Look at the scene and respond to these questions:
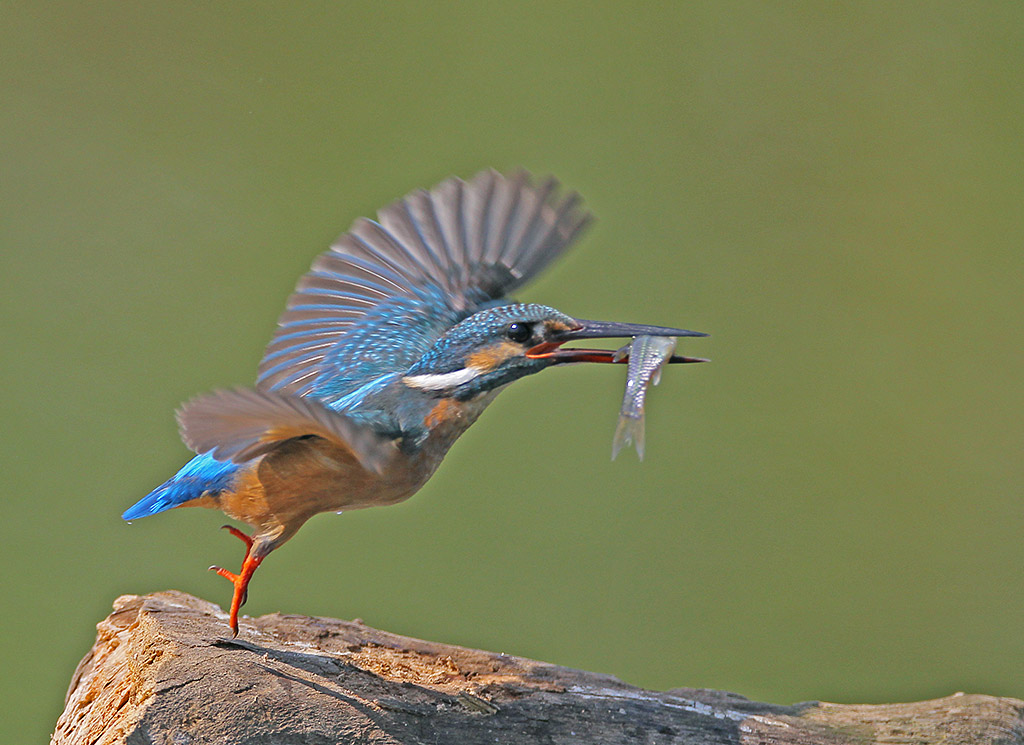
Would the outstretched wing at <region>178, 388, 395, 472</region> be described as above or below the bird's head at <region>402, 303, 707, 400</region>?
below

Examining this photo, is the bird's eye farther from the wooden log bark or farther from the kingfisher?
the wooden log bark

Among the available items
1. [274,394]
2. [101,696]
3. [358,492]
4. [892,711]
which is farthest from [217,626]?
[892,711]

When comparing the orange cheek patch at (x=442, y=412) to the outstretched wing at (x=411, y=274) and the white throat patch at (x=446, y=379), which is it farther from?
the outstretched wing at (x=411, y=274)

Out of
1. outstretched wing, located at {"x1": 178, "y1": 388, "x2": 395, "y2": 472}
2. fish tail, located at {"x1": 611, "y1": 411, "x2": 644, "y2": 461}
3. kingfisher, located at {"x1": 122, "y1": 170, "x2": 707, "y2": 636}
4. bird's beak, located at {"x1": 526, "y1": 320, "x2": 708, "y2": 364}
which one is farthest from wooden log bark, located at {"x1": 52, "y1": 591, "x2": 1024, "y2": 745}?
bird's beak, located at {"x1": 526, "y1": 320, "x2": 708, "y2": 364}

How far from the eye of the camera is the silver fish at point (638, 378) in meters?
1.73

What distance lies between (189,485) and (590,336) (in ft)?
2.49

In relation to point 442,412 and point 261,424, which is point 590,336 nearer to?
point 442,412

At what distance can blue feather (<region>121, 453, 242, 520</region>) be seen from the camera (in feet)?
5.98

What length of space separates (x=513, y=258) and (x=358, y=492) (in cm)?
70

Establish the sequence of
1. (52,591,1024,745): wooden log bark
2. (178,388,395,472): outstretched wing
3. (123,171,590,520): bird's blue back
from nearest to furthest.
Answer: (178,388,395,472): outstretched wing, (52,591,1024,745): wooden log bark, (123,171,590,520): bird's blue back

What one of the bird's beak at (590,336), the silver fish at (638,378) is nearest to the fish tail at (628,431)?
the silver fish at (638,378)

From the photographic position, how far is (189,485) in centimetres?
186

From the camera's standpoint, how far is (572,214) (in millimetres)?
2197

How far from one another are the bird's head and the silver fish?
0.03 meters
